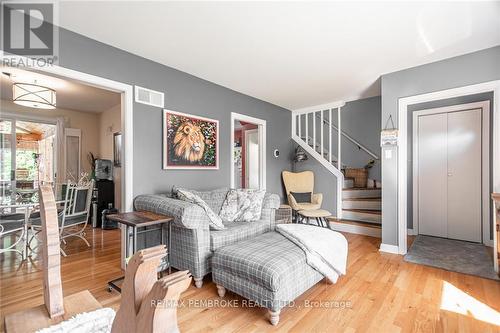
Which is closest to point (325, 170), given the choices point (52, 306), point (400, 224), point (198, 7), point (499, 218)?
point (400, 224)

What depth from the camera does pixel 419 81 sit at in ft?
10.1

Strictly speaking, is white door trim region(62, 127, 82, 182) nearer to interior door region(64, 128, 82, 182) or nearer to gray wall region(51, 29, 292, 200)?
interior door region(64, 128, 82, 182)

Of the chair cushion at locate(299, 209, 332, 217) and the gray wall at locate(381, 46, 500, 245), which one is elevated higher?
the gray wall at locate(381, 46, 500, 245)

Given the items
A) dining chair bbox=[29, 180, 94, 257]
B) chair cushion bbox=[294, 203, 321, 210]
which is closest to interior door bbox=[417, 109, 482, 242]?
chair cushion bbox=[294, 203, 321, 210]

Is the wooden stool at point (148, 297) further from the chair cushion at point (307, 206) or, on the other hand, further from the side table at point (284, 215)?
the chair cushion at point (307, 206)

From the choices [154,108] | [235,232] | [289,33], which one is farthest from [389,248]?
[154,108]

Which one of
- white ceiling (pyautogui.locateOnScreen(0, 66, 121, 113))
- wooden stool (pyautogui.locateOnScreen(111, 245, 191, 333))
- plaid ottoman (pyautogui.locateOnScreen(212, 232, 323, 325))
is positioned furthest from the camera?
white ceiling (pyautogui.locateOnScreen(0, 66, 121, 113))

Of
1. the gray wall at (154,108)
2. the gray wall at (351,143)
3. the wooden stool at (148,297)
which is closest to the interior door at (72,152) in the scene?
the gray wall at (154,108)

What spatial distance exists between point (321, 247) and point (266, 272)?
25.4 inches

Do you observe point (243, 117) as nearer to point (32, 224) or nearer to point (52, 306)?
point (32, 224)

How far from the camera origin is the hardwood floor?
5.67 ft

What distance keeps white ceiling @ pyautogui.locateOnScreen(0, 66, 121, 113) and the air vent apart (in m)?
1.04

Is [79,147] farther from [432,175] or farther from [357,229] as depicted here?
[432,175]

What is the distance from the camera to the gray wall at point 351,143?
463 cm
